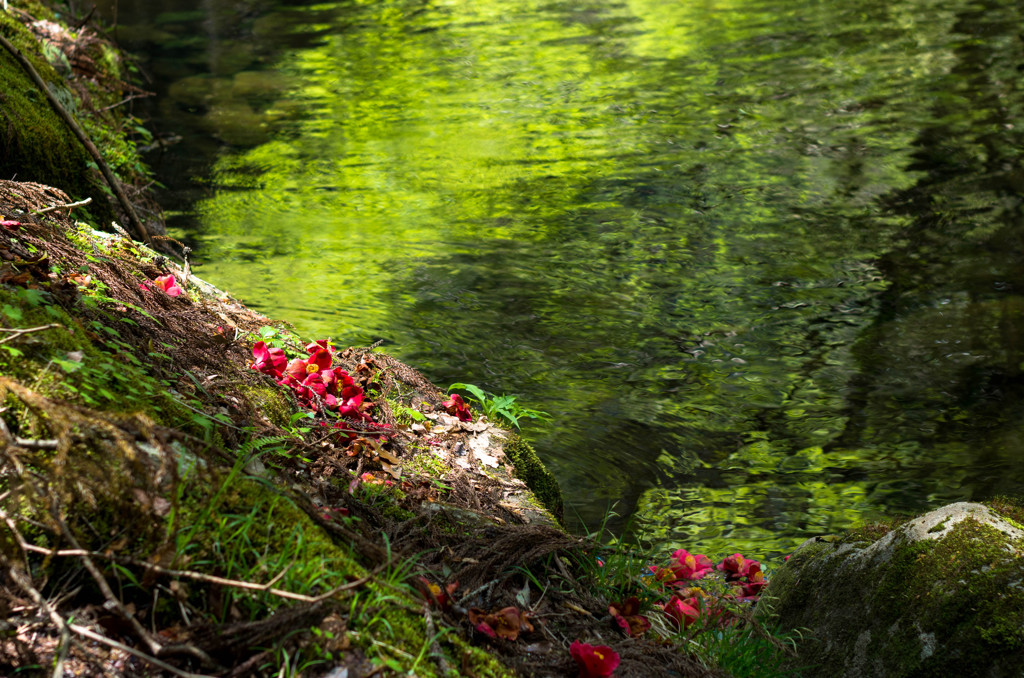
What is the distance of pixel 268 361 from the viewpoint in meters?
3.76

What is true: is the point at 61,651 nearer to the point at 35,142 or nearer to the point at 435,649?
the point at 435,649

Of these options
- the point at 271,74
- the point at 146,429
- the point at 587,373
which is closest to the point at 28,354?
the point at 146,429

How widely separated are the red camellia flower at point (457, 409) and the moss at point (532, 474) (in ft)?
0.88

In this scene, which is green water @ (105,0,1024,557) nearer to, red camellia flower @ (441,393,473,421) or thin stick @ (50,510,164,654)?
red camellia flower @ (441,393,473,421)

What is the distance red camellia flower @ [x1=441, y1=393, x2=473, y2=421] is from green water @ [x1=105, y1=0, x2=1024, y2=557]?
3.24 ft

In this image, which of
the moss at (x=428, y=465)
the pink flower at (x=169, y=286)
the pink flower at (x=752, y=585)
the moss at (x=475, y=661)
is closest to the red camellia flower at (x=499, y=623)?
the moss at (x=475, y=661)

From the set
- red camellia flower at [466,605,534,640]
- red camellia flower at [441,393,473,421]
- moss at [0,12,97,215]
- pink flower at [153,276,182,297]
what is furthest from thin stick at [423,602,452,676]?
moss at [0,12,97,215]

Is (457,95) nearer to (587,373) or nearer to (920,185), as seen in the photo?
(920,185)

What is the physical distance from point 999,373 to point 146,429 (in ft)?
20.7

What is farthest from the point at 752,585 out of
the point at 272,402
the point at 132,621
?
the point at 132,621

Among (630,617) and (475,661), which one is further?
(630,617)

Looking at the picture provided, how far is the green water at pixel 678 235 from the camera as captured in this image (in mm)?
5633

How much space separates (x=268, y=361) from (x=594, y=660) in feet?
6.71

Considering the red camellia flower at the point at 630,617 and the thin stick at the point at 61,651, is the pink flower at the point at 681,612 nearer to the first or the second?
the red camellia flower at the point at 630,617
